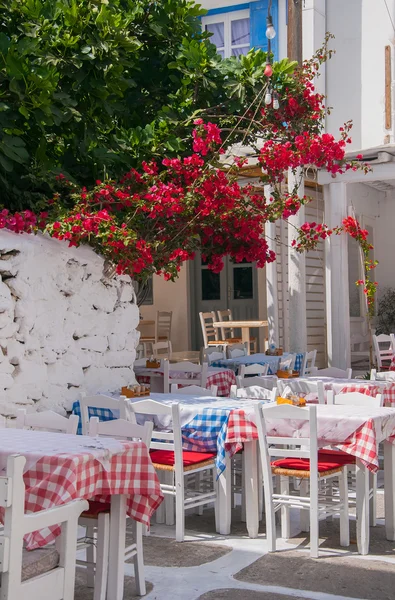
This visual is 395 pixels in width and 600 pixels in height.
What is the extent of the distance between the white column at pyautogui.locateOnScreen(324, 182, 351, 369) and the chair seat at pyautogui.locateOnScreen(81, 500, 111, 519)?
7.85 meters

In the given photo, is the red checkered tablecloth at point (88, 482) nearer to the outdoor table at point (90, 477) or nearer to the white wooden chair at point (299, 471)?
the outdoor table at point (90, 477)

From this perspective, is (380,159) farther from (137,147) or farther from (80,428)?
(80,428)

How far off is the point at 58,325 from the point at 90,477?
303cm

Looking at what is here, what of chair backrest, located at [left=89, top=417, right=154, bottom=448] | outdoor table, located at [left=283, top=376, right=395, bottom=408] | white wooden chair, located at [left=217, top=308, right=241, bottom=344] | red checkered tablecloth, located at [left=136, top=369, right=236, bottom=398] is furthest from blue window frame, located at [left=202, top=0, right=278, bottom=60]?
chair backrest, located at [left=89, top=417, right=154, bottom=448]

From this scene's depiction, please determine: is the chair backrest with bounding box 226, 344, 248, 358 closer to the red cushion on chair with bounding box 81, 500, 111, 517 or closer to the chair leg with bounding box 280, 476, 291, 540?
the chair leg with bounding box 280, 476, 291, 540

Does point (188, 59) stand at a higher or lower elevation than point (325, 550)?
higher

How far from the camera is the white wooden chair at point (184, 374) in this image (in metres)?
8.08

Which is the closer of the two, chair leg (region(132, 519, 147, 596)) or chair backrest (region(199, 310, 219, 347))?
chair leg (region(132, 519, 147, 596))

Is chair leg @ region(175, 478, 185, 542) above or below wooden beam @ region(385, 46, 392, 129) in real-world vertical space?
below

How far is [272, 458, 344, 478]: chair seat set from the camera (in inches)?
201

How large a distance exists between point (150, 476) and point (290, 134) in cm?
429

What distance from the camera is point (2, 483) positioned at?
123 inches

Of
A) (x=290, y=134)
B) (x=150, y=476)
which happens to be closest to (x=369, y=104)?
(x=290, y=134)

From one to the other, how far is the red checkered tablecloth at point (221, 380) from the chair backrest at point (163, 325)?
6.00m
